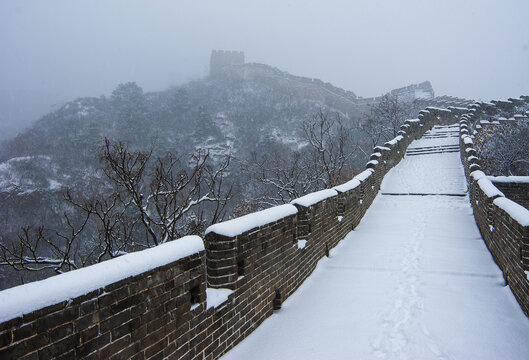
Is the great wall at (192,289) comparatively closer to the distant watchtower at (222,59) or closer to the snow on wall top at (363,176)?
the snow on wall top at (363,176)

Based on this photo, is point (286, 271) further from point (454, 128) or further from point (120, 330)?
point (454, 128)

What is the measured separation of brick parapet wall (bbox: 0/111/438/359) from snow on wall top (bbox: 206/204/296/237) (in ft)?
0.14

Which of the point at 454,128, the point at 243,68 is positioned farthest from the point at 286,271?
the point at 243,68

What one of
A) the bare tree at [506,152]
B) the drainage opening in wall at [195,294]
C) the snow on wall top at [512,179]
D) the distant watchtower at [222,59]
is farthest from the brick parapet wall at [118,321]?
the distant watchtower at [222,59]

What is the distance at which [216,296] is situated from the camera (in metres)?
3.22

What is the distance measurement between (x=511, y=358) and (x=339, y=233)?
4.09 m

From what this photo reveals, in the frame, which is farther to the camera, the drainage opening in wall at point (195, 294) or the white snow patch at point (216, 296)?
the white snow patch at point (216, 296)

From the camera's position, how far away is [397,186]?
12672 mm

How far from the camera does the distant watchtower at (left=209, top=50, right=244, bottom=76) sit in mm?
103175

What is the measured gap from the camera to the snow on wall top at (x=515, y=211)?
4050 millimetres

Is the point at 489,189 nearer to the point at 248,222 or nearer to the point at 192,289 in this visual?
the point at 248,222

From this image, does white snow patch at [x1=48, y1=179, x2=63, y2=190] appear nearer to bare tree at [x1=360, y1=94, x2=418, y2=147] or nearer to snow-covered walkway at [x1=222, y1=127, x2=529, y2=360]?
bare tree at [x1=360, y1=94, x2=418, y2=147]

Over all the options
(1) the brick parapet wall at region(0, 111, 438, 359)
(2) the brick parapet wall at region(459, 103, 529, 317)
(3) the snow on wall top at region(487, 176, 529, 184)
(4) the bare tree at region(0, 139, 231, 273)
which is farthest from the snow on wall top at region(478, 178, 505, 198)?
(4) the bare tree at region(0, 139, 231, 273)

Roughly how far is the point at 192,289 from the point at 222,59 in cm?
10707
